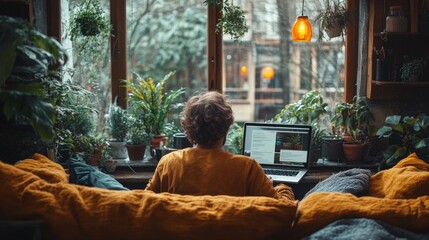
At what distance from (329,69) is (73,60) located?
193 centimetres

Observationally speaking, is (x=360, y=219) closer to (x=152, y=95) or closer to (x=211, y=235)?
(x=211, y=235)

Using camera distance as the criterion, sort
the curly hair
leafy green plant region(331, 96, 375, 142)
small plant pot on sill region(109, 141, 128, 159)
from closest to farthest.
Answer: the curly hair < leafy green plant region(331, 96, 375, 142) < small plant pot on sill region(109, 141, 128, 159)

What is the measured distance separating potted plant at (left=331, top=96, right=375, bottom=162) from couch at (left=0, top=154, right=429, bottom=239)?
6.23ft

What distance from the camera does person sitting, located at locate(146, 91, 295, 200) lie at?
254 centimetres

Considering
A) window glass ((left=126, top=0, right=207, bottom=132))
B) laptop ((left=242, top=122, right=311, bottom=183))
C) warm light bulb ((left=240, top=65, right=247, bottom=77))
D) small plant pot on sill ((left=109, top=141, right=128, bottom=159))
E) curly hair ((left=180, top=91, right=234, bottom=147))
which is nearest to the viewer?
curly hair ((left=180, top=91, right=234, bottom=147))

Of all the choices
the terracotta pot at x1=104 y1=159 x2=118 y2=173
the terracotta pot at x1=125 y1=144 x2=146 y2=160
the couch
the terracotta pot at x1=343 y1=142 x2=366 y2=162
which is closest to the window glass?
the terracotta pot at x1=125 y1=144 x2=146 y2=160

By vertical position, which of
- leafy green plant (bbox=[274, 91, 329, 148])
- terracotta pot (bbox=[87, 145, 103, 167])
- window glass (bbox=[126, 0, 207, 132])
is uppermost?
window glass (bbox=[126, 0, 207, 132])

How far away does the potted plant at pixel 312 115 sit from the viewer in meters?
4.07

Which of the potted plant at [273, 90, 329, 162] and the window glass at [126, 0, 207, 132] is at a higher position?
the window glass at [126, 0, 207, 132]

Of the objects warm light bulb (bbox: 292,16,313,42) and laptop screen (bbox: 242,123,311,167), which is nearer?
laptop screen (bbox: 242,123,311,167)

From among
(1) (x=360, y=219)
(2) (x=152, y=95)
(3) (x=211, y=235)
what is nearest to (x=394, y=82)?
(2) (x=152, y=95)

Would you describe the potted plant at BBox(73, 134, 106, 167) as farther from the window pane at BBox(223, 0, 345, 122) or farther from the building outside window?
the window pane at BBox(223, 0, 345, 122)

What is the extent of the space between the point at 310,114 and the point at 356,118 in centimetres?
32

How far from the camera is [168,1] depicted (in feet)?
15.2
